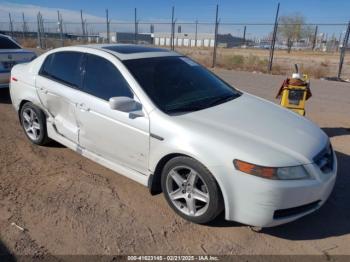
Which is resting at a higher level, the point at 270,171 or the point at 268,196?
the point at 270,171

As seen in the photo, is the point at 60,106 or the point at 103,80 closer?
the point at 103,80

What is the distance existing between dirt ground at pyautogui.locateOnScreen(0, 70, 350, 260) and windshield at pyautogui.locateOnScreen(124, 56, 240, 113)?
1097 mm

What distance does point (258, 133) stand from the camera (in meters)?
3.20

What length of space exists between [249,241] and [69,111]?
2627mm

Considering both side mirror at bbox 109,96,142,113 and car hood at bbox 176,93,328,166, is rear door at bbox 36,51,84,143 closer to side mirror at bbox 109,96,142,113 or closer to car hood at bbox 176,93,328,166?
side mirror at bbox 109,96,142,113

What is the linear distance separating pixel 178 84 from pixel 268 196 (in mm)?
1722

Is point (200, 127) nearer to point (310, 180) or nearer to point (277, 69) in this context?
point (310, 180)

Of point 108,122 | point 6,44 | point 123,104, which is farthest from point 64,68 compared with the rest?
point 6,44

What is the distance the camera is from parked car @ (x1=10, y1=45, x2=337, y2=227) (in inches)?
114

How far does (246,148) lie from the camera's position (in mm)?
2930

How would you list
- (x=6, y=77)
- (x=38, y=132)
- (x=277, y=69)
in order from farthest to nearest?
(x=277, y=69) < (x=6, y=77) < (x=38, y=132)

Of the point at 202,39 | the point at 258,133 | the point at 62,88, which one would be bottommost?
the point at 202,39

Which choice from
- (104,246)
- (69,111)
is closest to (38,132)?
(69,111)

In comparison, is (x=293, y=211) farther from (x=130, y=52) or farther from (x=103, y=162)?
(x=130, y=52)
